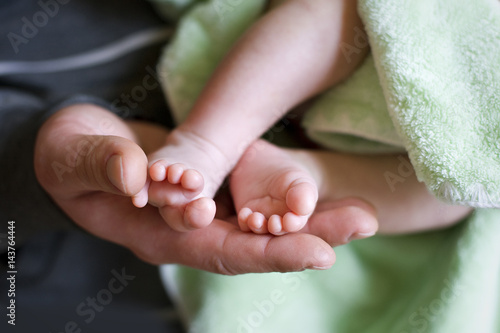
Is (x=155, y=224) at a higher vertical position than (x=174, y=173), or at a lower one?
lower

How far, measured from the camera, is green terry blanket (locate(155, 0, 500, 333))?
0.52 metres

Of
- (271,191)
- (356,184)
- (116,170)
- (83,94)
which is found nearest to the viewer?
(116,170)

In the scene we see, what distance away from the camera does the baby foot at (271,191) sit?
47cm

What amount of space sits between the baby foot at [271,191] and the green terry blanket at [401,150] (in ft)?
0.39

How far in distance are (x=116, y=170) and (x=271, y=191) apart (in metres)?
0.18

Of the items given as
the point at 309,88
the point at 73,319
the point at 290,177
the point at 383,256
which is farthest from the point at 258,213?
the point at 73,319

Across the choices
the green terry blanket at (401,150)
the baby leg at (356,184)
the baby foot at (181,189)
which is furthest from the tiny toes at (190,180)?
the green terry blanket at (401,150)

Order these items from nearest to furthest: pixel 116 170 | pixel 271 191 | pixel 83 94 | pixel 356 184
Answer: pixel 116 170 → pixel 271 191 → pixel 356 184 → pixel 83 94

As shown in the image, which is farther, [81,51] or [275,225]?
[81,51]

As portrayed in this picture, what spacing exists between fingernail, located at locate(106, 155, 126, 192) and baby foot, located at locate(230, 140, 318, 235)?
0.47 feet

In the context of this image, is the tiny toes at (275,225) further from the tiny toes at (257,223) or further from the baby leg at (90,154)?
the baby leg at (90,154)

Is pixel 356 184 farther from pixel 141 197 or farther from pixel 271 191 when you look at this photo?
pixel 141 197

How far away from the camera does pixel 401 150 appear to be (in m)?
0.63

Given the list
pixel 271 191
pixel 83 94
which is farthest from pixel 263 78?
pixel 83 94
